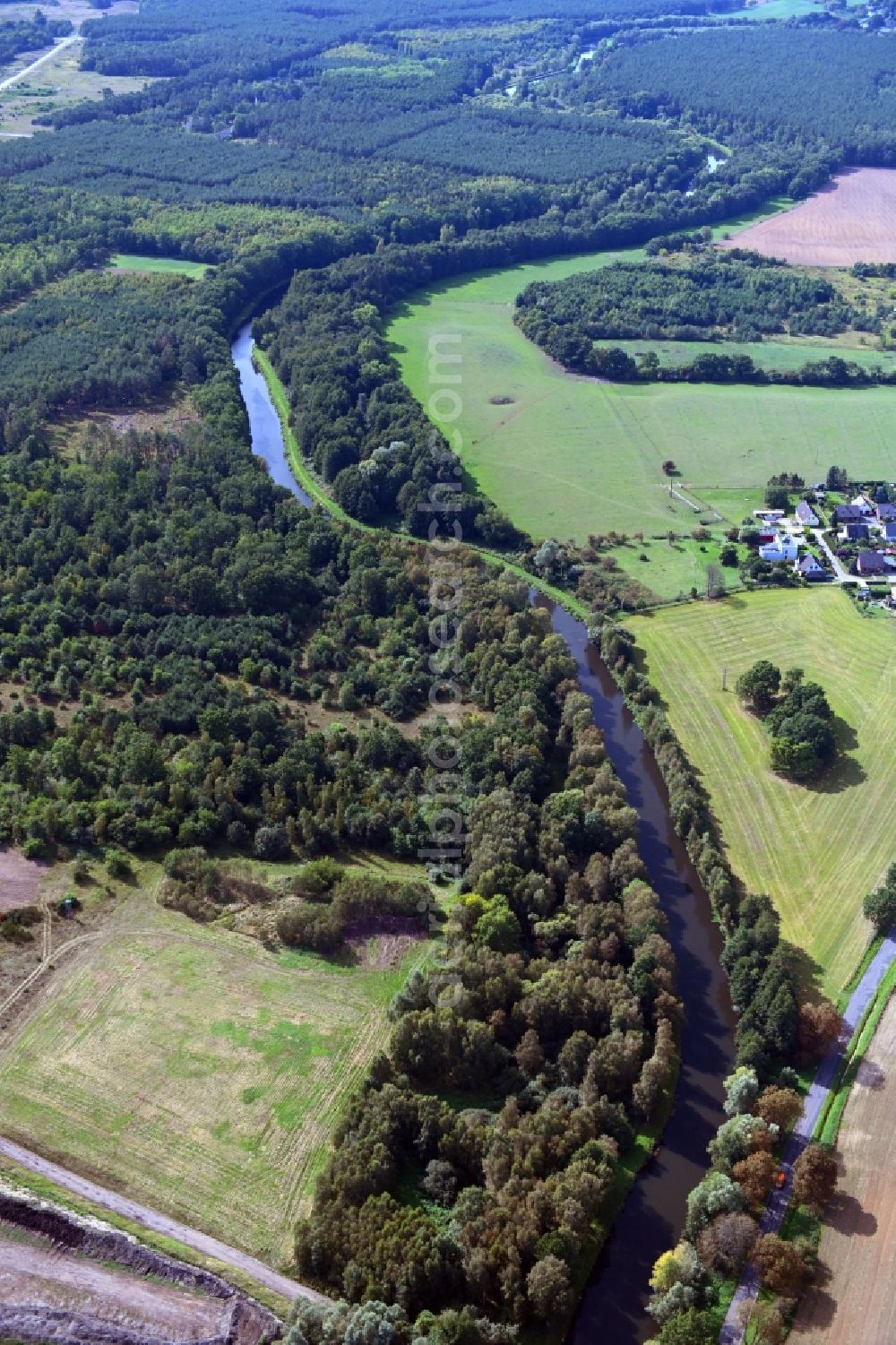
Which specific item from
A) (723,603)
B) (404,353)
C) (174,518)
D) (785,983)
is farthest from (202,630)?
(404,353)

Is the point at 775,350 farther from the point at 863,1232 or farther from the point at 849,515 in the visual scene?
the point at 863,1232

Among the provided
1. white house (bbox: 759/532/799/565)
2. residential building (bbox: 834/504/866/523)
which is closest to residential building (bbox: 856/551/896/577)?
white house (bbox: 759/532/799/565)

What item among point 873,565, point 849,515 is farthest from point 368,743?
point 849,515

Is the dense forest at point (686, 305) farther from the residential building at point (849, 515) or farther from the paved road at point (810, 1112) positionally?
the paved road at point (810, 1112)

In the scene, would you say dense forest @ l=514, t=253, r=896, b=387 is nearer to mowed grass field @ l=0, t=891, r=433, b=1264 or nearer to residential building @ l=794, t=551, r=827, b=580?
residential building @ l=794, t=551, r=827, b=580

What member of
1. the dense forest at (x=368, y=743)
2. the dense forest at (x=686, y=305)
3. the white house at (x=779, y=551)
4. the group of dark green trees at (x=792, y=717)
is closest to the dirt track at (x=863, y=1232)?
the dense forest at (x=368, y=743)

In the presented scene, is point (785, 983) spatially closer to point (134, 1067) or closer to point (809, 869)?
point (809, 869)

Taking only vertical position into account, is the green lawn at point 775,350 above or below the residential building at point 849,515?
above
